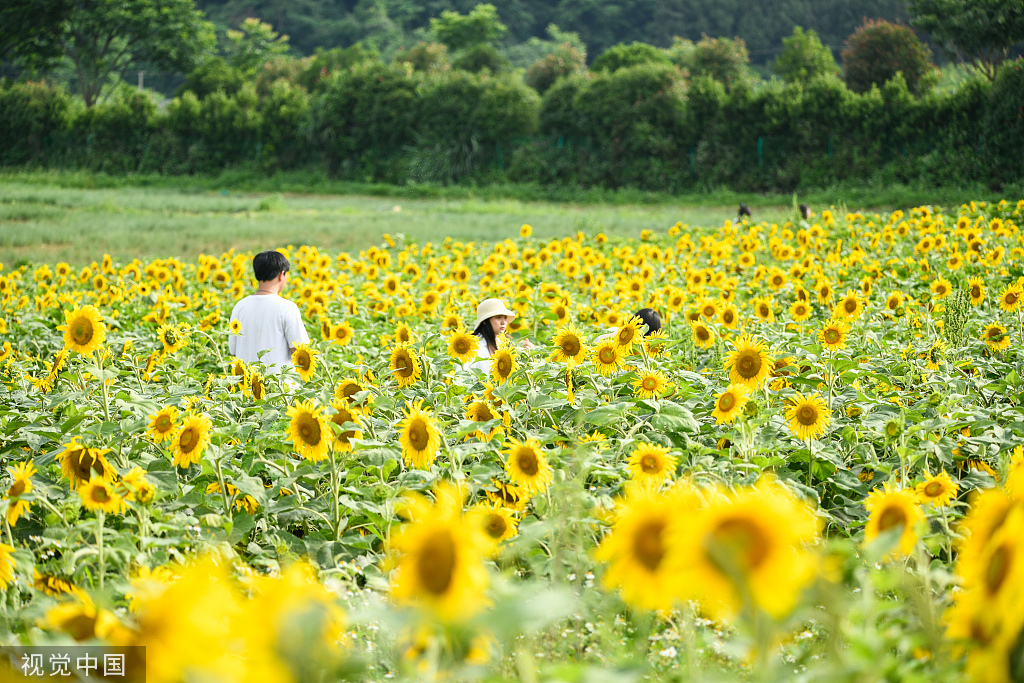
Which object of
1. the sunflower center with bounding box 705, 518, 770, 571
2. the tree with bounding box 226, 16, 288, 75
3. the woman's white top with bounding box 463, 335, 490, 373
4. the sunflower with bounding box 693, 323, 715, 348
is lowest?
the woman's white top with bounding box 463, 335, 490, 373

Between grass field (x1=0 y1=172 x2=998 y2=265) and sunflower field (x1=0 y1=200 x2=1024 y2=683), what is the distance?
23.9 ft

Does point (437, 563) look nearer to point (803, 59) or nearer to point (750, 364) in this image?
point (750, 364)

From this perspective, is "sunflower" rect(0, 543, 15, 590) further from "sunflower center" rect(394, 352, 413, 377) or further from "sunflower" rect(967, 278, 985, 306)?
"sunflower" rect(967, 278, 985, 306)

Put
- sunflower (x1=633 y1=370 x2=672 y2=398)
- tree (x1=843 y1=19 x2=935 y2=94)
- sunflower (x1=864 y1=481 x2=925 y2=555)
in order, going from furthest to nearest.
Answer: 1. tree (x1=843 y1=19 x2=935 y2=94)
2. sunflower (x1=633 y1=370 x2=672 y2=398)
3. sunflower (x1=864 y1=481 x2=925 y2=555)

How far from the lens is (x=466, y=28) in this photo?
4553cm

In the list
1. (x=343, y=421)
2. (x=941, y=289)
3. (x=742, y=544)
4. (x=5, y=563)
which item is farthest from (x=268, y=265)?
(x=742, y=544)

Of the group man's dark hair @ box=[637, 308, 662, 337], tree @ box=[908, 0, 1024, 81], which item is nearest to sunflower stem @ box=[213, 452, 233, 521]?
man's dark hair @ box=[637, 308, 662, 337]

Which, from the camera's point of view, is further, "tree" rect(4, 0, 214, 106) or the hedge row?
"tree" rect(4, 0, 214, 106)

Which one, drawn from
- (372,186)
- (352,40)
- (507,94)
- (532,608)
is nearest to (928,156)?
(507,94)

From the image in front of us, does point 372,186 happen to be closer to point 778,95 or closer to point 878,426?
point 778,95

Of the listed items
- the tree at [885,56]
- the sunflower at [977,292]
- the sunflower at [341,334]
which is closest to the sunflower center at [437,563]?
the sunflower at [341,334]

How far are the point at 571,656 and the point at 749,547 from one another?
49.2 inches

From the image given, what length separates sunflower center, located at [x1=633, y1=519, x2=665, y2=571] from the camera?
108cm

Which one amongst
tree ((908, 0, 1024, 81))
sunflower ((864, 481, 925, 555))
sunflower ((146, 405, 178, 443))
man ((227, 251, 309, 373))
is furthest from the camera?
tree ((908, 0, 1024, 81))
